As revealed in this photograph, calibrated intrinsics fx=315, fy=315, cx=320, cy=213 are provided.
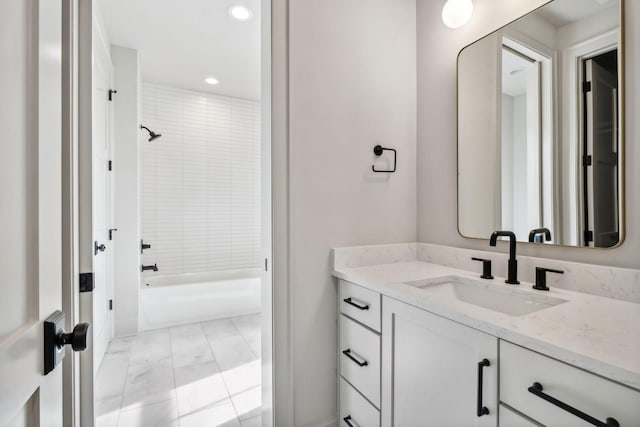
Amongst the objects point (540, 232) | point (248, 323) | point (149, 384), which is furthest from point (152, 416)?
point (540, 232)

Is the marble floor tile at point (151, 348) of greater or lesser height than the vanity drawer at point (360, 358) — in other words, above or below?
below

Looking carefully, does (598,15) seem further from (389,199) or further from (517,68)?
(389,199)

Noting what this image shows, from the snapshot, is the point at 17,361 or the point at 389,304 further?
the point at 389,304

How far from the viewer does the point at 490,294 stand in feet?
4.34

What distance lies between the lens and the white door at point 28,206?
1.45 ft

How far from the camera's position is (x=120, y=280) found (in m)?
2.99

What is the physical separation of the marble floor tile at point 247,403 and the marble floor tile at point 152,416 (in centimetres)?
33

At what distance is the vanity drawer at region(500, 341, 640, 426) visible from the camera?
0.64 m

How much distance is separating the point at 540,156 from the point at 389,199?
72cm

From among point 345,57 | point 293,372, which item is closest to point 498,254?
point 293,372

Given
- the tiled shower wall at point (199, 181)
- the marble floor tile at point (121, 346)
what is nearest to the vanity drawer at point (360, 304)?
the marble floor tile at point (121, 346)

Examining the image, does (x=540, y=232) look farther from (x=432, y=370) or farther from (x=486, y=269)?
(x=432, y=370)

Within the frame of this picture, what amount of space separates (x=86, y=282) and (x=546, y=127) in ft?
6.05

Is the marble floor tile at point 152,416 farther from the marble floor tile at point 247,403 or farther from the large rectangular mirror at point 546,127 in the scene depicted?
the large rectangular mirror at point 546,127
